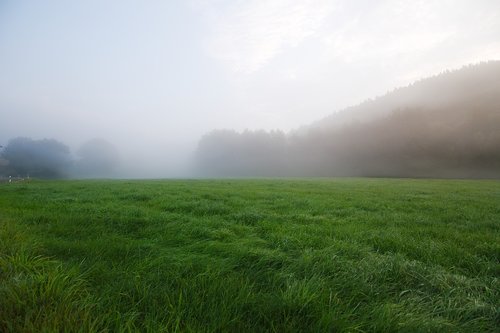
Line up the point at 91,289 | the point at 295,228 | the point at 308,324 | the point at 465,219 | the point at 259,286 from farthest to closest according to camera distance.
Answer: the point at 465,219 < the point at 295,228 < the point at 259,286 < the point at 91,289 < the point at 308,324

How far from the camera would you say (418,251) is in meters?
6.02

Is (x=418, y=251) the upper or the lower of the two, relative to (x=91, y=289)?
lower

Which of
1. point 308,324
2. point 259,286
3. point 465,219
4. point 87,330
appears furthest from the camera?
point 465,219

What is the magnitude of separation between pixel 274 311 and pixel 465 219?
1048cm

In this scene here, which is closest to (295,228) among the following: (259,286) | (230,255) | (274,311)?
(230,255)

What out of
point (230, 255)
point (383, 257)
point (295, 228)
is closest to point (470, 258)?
point (383, 257)

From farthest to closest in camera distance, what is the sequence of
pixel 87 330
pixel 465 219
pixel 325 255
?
1. pixel 465 219
2. pixel 325 255
3. pixel 87 330

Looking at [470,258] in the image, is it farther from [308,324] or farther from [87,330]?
[87,330]

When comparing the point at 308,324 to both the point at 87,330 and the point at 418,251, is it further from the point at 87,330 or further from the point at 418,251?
the point at 418,251

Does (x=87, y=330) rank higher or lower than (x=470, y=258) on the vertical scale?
higher

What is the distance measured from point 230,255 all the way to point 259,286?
4.35ft

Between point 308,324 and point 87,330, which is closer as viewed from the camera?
point 87,330

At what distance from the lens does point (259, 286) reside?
13.3ft

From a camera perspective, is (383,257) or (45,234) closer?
(383,257)
